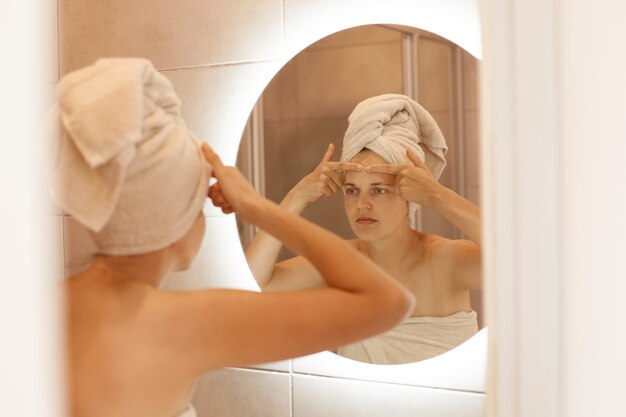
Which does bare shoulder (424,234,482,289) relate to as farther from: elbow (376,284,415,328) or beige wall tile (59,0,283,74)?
elbow (376,284,415,328)

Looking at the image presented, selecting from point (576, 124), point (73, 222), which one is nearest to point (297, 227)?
point (576, 124)

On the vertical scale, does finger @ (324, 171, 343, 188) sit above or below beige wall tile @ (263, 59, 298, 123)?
below

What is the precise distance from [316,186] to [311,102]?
135 millimetres

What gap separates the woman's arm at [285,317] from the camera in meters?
0.54

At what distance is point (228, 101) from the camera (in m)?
1.18

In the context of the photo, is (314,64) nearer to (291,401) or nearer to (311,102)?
(311,102)

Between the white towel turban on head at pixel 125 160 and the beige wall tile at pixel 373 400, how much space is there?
0.63 meters

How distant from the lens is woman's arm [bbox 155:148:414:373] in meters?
0.54

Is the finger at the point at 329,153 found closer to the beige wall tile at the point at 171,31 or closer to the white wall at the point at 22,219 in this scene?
the beige wall tile at the point at 171,31

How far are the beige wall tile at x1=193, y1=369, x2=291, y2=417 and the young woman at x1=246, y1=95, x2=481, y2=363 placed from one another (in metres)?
0.18

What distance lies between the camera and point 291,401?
1168mm

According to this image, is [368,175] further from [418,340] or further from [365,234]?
Result: [418,340]

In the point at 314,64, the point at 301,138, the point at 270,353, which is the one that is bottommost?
the point at 270,353

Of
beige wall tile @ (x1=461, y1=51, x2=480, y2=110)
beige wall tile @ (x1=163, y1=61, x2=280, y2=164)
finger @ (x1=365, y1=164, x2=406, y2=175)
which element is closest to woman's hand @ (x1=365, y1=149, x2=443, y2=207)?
finger @ (x1=365, y1=164, x2=406, y2=175)
